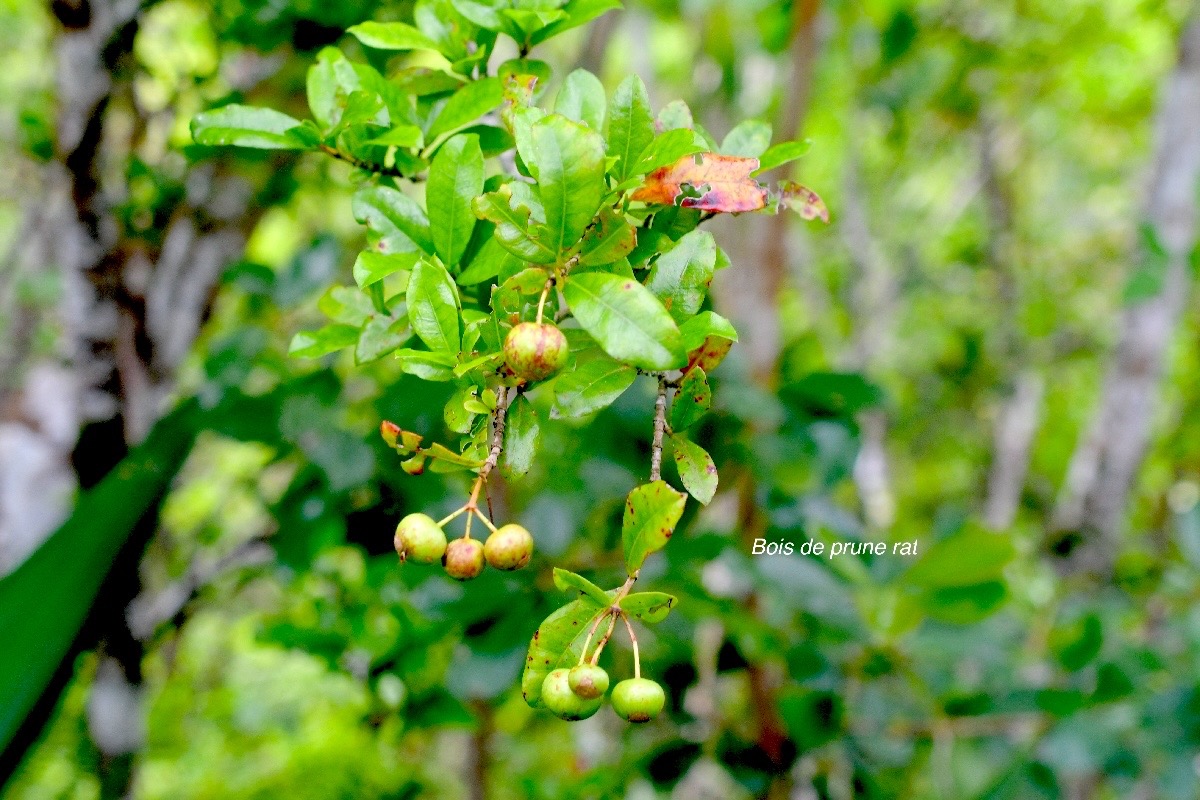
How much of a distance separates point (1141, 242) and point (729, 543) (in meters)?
1.17

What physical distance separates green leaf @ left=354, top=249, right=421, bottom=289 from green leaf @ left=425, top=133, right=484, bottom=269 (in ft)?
0.07

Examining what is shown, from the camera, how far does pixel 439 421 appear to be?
0.86 meters

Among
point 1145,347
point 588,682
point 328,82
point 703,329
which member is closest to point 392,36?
point 328,82

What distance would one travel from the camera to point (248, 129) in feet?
1.39

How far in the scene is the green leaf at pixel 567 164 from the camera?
32 centimetres

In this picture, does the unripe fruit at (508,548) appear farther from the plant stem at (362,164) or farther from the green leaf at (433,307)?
the plant stem at (362,164)

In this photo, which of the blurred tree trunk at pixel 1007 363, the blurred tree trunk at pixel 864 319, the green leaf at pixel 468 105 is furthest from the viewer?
the blurred tree trunk at pixel 1007 363

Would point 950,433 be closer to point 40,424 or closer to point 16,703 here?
point 40,424

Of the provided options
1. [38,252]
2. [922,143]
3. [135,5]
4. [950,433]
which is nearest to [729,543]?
[135,5]

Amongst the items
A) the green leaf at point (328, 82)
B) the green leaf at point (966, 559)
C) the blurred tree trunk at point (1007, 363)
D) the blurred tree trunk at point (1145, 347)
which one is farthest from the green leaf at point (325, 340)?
the blurred tree trunk at point (1007, 363)

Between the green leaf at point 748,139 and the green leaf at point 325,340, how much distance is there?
0.22 m

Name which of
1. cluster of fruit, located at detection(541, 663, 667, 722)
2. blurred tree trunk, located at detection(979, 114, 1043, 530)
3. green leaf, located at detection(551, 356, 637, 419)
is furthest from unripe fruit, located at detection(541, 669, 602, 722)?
blurred tree trunk, located at detection(979, 114, 1043, 530)

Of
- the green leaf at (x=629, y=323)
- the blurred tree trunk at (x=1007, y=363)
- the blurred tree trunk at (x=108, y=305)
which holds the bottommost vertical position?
the blurred tree trunk at (x=1007, y=363)

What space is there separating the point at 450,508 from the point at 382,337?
0.49 meters
